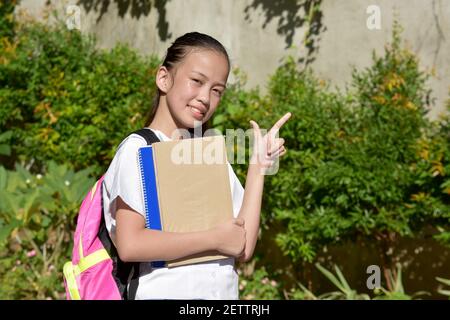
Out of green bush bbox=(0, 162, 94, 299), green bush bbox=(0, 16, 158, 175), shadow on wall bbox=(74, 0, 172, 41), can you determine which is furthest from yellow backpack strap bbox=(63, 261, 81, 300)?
shadow on wall bbox=(74, 0, 172, 41)

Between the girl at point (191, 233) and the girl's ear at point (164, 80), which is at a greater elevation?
the girl's ear at point (164, 80)

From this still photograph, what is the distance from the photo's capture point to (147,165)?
5.05ft

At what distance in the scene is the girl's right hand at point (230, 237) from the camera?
1554 millimetres

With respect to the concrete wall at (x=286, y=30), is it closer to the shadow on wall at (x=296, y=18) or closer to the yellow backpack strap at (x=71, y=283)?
the shadow on wall at (x=296, y=18)

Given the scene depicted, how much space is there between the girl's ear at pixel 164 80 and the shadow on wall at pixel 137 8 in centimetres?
→ 422

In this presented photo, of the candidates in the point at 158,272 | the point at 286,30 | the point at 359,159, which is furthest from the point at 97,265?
the point at 286,30

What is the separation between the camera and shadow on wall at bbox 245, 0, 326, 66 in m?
4.99

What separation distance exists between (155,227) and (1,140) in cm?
463

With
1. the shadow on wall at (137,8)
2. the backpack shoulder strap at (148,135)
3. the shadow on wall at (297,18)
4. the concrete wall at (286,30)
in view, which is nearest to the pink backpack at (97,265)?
the backpack shoulder strap at (148,135)

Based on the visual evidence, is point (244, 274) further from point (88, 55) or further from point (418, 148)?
point (88, 55)

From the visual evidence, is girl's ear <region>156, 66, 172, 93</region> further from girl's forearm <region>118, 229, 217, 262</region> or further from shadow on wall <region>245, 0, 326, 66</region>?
shadow on wall <region>245, 0, 326, 66</region>

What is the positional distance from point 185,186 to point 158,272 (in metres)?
0.21
